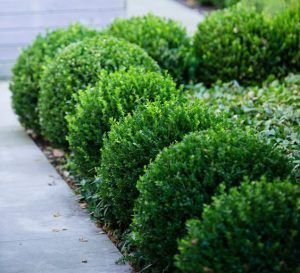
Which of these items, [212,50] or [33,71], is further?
[212,50]

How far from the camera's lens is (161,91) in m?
6.66

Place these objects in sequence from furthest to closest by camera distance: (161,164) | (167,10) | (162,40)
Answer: (167,10) → (162,40) → (161,164)

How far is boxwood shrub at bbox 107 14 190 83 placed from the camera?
9.60 m

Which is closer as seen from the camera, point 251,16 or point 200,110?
point 200,110

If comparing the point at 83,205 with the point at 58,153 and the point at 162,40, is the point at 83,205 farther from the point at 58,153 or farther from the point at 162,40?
the point at 162,40

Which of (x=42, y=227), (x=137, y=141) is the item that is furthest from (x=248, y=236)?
(x=42, y=227)

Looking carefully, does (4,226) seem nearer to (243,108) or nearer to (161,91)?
(161,91)

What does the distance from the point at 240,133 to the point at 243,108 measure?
2.82 m

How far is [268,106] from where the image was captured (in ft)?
26.3

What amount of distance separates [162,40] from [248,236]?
18.4 ft

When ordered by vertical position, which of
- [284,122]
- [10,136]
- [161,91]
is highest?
[161,91]

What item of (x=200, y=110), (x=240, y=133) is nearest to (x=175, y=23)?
(x=200, y=110)

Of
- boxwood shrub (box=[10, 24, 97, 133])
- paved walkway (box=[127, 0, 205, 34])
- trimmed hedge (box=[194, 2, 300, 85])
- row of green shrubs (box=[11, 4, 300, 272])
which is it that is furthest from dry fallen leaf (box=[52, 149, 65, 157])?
paved walkway (box=[127, 0, 205, 34])

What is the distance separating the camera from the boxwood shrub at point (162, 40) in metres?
9.60
